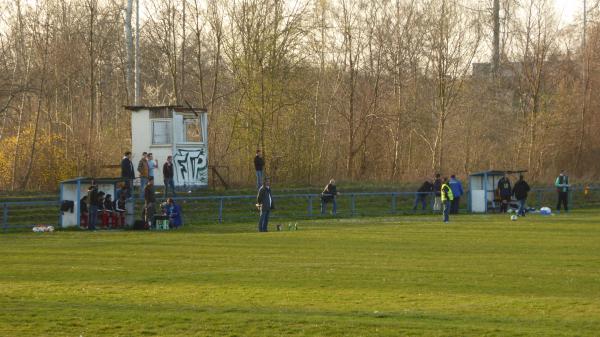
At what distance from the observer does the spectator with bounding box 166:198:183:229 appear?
35.9m

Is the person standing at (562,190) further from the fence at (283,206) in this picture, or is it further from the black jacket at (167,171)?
the black jacket at (167,171)

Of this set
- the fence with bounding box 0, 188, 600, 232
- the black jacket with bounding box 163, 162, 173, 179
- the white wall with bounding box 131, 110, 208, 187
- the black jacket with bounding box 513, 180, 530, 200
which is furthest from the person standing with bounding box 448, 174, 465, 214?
the black jacket with bounding box 163, 162, 173, 179

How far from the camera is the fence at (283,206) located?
123ft

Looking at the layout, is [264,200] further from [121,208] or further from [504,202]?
[504,202]

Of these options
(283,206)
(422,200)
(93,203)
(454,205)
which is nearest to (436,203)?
(422,200)

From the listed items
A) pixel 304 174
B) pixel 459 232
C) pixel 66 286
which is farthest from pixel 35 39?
pixel 66 286

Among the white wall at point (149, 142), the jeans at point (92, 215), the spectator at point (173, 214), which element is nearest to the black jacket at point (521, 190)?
the white wall at point (149, 142)

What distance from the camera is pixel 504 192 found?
151 ft

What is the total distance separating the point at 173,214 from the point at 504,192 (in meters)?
16.6

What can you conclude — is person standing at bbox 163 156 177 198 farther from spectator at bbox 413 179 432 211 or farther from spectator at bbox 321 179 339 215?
spectator at bbox 413 179 432 211

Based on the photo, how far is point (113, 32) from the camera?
61.5 metres

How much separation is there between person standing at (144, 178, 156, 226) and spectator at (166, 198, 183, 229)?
0.74 metres

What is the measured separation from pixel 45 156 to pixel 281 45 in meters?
14.6

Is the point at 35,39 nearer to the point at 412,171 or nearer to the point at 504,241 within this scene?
the point at 412,171
